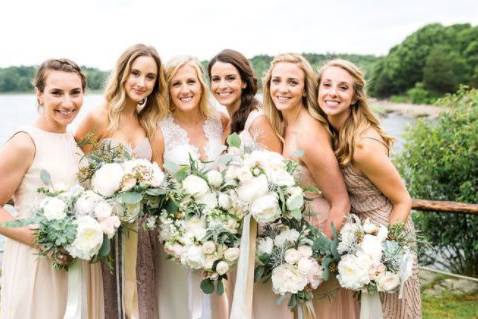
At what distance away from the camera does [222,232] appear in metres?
3.46

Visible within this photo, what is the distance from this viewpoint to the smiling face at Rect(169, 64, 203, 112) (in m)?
4.84

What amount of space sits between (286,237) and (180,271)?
1340mm

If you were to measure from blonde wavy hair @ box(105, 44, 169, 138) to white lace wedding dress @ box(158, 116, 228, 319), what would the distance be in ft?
0.59

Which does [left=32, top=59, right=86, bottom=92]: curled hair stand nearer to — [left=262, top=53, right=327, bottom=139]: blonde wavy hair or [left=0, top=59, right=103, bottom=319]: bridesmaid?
[left=0, top=59, right=103, bottom=319]: bridesmaid

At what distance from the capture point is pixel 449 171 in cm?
753

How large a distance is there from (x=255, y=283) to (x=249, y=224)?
0.68 meters

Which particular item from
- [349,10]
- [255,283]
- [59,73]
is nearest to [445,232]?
[255,283]

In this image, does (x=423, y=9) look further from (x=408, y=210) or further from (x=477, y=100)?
(x=408, y=210)

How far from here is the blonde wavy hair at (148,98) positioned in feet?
15.0

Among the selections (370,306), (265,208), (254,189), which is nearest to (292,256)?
(265,208)

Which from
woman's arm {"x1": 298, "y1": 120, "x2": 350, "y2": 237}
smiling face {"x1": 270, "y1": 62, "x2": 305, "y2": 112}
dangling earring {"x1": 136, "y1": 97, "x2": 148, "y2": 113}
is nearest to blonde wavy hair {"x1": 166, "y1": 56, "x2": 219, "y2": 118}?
dangling earring {"x1": 136, "y1": 97, "x2": 148, "y2": 113}

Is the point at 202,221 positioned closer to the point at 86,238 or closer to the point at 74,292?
the point at 86,238

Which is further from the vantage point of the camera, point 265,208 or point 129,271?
point 129,271

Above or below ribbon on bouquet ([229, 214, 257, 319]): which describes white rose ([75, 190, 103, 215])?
above
